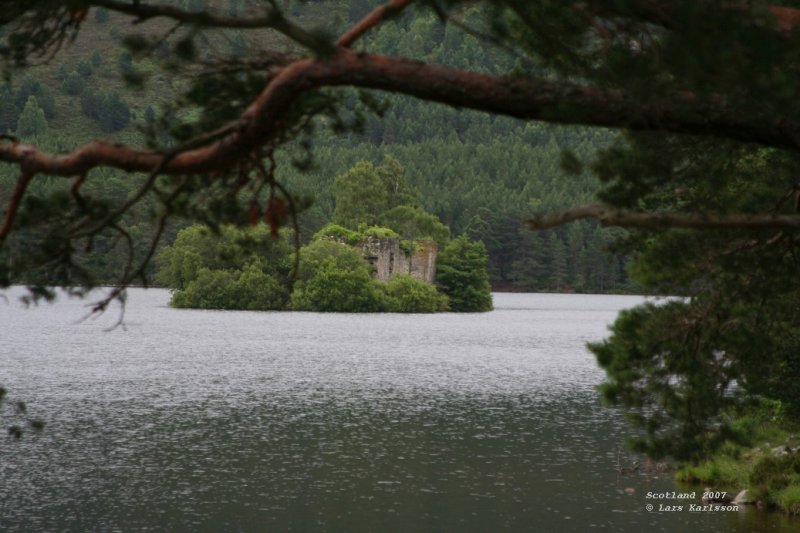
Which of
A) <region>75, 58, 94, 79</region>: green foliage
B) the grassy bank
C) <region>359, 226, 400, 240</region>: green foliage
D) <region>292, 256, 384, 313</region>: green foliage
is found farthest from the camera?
<region>75, 58, 94, 79</region>: green foliage

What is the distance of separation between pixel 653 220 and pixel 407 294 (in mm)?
78513

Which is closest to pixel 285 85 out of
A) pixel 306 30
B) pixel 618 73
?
pixel 306 30

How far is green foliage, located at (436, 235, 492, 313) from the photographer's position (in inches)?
3524

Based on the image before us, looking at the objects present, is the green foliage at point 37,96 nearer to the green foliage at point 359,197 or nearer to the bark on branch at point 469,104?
the green foliage at point 359,197

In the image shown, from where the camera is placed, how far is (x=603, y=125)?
6859 mm

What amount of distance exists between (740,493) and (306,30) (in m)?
15.7

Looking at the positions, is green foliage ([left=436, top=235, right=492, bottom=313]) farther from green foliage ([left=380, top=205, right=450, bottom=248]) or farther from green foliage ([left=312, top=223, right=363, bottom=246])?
green foliage ([left=312, top=223, right=363, bottom=246])

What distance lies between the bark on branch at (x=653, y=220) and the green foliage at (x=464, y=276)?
267 feet

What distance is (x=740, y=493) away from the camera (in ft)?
65.0

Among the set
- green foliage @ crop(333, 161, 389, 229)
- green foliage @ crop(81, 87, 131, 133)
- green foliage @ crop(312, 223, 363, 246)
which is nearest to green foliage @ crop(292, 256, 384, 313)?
green foliage @ crop(312, 223, 363, 246)

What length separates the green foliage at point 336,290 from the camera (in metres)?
81.1

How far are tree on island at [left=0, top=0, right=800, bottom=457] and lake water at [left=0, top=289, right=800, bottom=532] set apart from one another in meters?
1.28

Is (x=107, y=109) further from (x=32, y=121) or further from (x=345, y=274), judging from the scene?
(x=345, y=274)

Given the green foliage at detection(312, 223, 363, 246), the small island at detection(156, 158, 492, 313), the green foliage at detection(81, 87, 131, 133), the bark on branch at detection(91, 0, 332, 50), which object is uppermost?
the green foliage at detection(81, 87, 131, 133)
